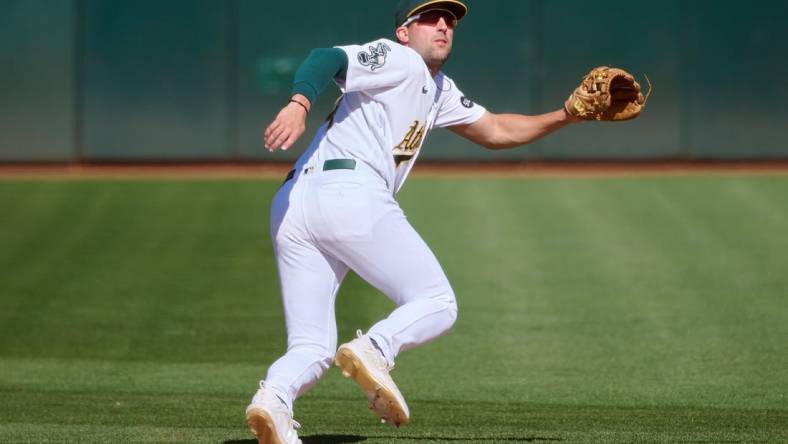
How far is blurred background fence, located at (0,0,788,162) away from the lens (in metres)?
17.1

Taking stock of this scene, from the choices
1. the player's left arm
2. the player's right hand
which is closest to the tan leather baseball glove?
the player's left arm

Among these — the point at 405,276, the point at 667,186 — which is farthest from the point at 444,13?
the point at 667,186

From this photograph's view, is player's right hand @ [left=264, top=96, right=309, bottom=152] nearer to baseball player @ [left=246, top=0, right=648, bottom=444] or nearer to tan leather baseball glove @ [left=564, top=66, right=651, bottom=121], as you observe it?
baseball player @ [left=246, top=0, right=648, bottom=444]

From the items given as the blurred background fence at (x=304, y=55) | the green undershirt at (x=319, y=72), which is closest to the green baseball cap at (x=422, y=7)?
the green undershirt at (x=319, y=72)

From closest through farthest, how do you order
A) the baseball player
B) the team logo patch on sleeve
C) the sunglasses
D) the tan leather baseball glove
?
1. the baseball player
2. the team logo patch on sleeve
3. the sunglasses
4. the tan leather baseball glove

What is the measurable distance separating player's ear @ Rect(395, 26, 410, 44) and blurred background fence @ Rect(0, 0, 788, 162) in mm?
11221

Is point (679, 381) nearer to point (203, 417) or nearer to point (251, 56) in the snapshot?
point (203, 417)

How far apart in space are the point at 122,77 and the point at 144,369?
9426 mm

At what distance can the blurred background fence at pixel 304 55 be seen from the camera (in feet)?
56.0

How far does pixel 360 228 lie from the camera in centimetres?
521

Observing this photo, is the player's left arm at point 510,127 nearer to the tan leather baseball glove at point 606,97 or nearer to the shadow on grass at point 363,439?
the tan leather baseball glove at point 606,97

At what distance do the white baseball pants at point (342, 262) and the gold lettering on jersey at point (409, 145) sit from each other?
0.51 ft

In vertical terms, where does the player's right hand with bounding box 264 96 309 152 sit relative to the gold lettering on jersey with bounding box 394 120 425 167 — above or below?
above

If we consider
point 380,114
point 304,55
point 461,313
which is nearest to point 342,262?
point 380,114
